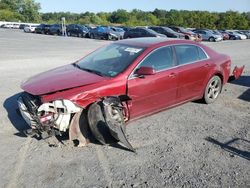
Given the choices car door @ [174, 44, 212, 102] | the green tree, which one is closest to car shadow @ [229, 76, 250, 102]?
car door @ [174, 44, 212, 102]

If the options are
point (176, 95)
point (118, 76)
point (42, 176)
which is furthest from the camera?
point (176, 95)

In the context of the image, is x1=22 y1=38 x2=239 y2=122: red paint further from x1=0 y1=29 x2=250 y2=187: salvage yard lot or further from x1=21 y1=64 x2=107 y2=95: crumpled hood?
x1=0 y1=29 x2=250 y2=187: salvage yard lot

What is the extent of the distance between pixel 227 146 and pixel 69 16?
107 metres

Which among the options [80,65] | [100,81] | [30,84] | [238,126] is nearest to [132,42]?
[80,65]

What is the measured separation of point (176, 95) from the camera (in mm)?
5926

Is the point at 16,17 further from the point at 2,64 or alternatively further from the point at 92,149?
the point at 92,149

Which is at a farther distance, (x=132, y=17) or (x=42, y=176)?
(x=132, y=17)

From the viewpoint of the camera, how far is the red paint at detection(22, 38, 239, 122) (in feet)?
15.3

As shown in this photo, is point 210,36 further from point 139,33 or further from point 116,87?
point 116,87

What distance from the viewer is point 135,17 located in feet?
322

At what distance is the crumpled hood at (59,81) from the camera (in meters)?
4.70

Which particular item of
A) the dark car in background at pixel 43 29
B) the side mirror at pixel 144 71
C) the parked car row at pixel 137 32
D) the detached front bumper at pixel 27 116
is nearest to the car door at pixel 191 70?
the side mirror at pixel 144 71

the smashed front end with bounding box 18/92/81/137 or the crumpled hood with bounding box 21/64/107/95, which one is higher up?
the crumpled hood with bounding box 21/64/107/95

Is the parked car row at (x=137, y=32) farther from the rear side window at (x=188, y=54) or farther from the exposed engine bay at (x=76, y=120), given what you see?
the exposed engine bay at (x=76, y=120)
